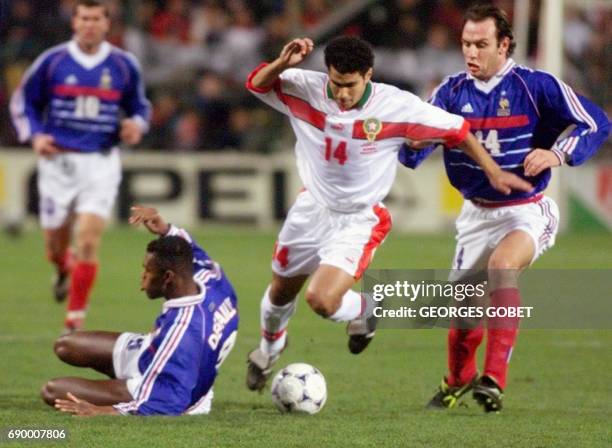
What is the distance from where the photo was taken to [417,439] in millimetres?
6453

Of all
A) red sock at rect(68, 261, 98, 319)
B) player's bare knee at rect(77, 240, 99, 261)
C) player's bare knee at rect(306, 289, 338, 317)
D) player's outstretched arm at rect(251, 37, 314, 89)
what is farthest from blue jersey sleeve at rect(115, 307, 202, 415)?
player's bare knee at rect(77, 240, 99, 261)

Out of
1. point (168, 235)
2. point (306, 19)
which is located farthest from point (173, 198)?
point (168, 235)

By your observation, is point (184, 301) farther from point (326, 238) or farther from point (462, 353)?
point (462, 353)

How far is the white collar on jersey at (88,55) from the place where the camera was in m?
11.1

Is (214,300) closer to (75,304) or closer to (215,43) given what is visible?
(75,304)

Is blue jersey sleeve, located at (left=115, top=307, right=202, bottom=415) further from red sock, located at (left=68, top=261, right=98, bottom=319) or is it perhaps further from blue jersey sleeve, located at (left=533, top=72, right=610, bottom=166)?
red sock, located at (left=68, top=261, right=98, bottom=319)

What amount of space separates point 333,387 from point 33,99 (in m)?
4.04

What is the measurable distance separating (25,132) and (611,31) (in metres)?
12.8

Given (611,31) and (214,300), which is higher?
(611,31)

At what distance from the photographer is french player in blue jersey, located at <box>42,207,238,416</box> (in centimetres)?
689

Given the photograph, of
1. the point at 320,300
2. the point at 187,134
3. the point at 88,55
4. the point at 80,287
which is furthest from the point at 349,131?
the point at 187,134

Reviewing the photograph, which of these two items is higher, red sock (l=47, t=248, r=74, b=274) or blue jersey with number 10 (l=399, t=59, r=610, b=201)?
blue jersey with number 10 (l=399, t=59, r=610, b=201)

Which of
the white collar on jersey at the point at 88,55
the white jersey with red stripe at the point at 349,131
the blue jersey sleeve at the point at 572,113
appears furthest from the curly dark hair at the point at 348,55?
the white collar on jersey at the point at 88,55

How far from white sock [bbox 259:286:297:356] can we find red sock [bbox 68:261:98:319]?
257 centimetres
